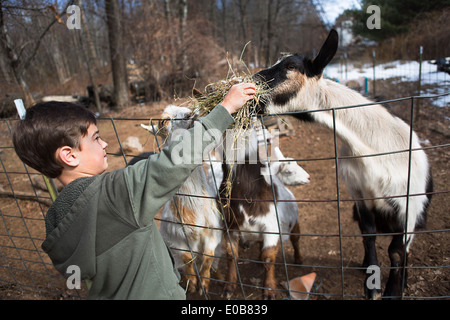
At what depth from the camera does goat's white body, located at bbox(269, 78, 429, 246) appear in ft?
8.10

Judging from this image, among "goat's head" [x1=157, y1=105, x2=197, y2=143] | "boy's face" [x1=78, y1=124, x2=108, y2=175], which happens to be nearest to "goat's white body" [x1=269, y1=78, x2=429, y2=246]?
"goat's head" [x1=157, y1=105, x2=197, y2=143]

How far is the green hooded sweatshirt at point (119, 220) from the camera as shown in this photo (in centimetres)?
121

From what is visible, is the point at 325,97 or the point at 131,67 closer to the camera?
the point at 325,97

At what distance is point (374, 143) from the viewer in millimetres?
2482

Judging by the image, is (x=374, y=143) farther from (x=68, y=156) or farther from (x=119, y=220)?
(x=68, y=156)

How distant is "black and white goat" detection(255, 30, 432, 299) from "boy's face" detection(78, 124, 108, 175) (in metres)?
1.51

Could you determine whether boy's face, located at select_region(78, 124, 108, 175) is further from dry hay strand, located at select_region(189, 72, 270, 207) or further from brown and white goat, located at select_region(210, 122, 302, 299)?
brown and white goat, located at select_region(210, 122, 302, 299)

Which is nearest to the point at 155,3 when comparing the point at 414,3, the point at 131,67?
the point at 131,67

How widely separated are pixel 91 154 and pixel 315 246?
343cm

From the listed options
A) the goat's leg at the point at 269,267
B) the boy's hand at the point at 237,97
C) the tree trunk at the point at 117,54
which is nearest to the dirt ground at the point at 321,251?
the goat's leg at the point at 269,267

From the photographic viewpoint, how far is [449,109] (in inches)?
307

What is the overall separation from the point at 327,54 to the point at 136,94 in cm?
1240
